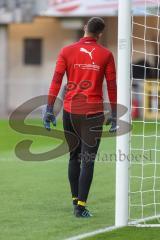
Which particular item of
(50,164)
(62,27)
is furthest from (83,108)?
(62,27)

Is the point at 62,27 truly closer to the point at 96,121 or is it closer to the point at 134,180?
the point at 134,180

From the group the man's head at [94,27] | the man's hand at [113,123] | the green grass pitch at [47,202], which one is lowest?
the green grass pitch at [47,202]

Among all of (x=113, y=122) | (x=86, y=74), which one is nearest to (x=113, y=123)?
(x=113, y=122)

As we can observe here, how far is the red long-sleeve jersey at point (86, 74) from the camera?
816 centimetres

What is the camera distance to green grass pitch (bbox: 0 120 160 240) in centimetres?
746

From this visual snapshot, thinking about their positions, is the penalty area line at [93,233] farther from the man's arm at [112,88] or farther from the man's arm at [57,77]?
the man's arm at [57,77]

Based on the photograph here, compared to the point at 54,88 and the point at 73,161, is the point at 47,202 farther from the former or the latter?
the point at 54,88

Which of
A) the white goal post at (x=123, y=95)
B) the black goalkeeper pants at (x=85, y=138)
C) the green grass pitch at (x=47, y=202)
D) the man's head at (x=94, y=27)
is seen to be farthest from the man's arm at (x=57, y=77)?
the green grass pitch at (x=47, y=202)

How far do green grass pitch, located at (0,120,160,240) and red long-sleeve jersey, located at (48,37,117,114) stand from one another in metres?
1.24

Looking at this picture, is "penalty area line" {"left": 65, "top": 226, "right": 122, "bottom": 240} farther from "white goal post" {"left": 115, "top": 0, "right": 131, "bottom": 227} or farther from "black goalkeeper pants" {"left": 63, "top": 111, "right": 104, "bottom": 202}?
"black goalkeeper pants" {"left": 63, "top": 111, "right": 104, "bottom": 202}

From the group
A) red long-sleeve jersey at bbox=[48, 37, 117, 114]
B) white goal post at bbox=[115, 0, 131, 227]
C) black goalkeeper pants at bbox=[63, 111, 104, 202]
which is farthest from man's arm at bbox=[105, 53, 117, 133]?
white goal post at bbox=[115, 0, 131, 227]

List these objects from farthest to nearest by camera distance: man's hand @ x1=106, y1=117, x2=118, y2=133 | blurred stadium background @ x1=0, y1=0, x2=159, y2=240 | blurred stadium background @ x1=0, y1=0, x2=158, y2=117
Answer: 1. blurred stadium background @ x1=0, y1=0, x2=158, y2=117
2. man's hand @ x1=106, y1=117, x2=118, y2=133
3. blurred stadium background @ x1=0, y1=0, x2=159, y2=240

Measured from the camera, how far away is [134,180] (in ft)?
36.9

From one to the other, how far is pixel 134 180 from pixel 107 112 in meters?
2.60
